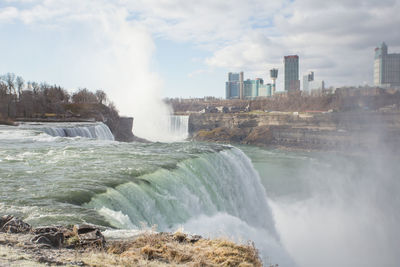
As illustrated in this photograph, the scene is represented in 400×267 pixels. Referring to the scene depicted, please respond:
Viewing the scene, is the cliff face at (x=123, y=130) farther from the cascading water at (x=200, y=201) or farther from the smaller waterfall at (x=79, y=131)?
the cascading water at (x=200, y=201)

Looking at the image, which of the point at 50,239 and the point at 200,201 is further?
the point at 200,201

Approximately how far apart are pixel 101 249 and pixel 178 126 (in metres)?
65.5

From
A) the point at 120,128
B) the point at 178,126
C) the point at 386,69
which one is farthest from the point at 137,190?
the point at 386,69

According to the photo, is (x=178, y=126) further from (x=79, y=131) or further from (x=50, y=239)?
(x=50, y=239)

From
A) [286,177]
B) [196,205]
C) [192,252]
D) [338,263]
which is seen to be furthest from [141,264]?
[286,177]

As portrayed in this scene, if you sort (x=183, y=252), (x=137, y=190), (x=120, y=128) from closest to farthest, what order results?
(x=183, y=252) → (x=137, y=190) → (x=120, y=128)

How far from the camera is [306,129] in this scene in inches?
2055

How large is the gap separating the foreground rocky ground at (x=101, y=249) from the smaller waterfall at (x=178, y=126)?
63.7m

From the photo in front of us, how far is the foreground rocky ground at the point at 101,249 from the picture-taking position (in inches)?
157

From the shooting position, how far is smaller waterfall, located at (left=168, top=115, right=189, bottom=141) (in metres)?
69.2

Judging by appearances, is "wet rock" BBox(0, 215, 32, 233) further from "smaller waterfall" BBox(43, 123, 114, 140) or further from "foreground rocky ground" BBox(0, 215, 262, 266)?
"smaller waterfall" BBox(43, 123, 114, 140)

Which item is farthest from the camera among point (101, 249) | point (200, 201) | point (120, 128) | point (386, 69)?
point (386, 69)

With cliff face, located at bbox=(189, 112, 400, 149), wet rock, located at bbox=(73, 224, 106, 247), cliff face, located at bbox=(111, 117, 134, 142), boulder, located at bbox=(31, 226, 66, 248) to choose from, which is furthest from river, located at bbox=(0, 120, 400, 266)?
Result: cliff face, located at bbox=(189, 112, 400, 149)

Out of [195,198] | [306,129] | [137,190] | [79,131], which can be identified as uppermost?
[79,131]
